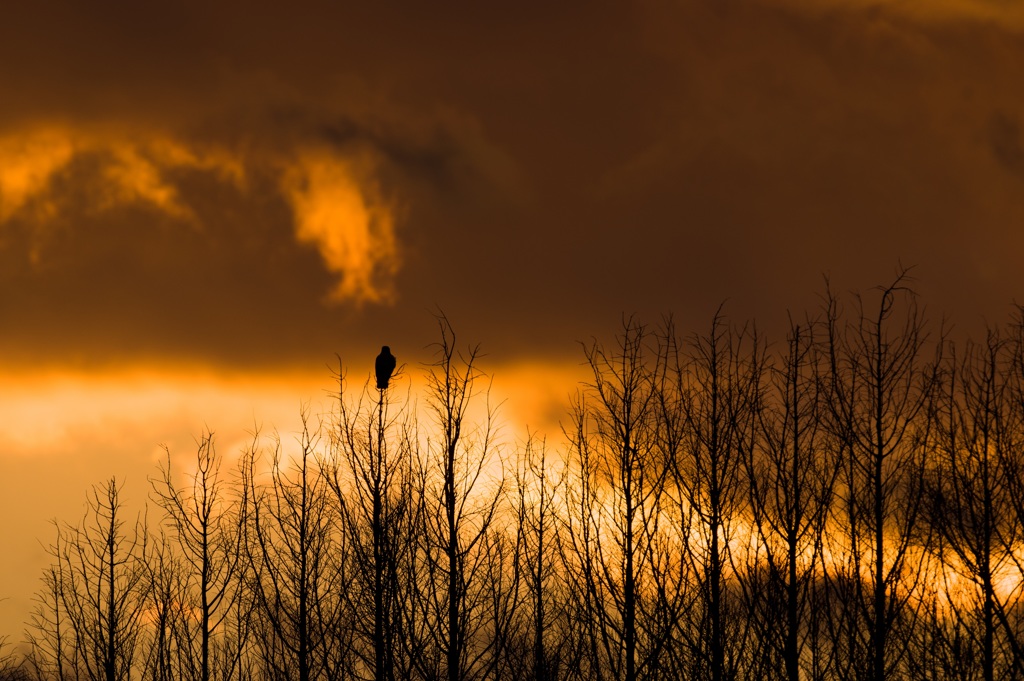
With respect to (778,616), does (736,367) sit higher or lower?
higher

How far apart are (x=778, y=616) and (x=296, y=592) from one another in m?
11.8

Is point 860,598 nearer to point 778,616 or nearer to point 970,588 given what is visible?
point 778,616

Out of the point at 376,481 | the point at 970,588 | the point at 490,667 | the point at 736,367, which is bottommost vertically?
the point at 490,667

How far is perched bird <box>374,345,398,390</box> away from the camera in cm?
1683

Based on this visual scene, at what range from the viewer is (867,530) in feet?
48.0

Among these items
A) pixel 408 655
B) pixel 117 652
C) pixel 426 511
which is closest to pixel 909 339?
pixel 426 511

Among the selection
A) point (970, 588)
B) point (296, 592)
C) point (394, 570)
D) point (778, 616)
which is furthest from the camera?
point (296, 592)

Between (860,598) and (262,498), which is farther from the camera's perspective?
(262,498)

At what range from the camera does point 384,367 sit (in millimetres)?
16984

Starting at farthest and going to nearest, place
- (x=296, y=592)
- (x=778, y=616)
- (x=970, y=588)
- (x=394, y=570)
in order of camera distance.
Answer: (x=296, y=592)
(x=970, y=588)
(x=394, y=570)
(x=778, y=616)

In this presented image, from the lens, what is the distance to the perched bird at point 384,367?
55.2 feet

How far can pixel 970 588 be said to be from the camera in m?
17.2

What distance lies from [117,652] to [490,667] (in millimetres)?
13712

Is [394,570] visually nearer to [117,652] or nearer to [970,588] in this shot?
[970,588]
